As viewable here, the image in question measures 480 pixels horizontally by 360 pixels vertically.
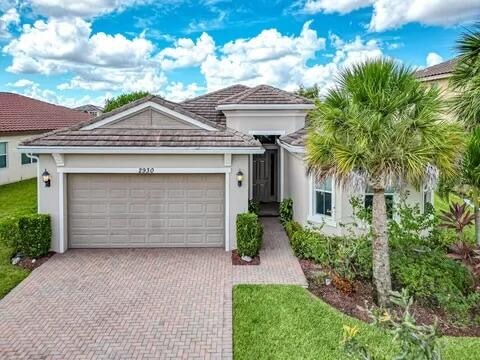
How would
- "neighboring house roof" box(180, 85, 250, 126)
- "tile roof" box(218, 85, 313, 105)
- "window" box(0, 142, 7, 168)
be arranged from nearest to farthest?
"tile roof" box(218, 85, 313, 105) → "neighboring house roof" box(180, 85, 250, 126) → "window" box(0, 142, 7, 168)

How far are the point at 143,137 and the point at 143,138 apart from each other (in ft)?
0.22

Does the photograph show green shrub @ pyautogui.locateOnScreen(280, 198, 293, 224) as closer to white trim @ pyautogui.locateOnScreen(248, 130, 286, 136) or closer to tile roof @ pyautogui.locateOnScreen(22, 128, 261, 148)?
white trim @ pyautogui.locateOnScreen(248, 130, 286, 136)

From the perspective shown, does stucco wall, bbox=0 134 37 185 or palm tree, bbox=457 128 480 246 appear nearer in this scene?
palm tree, bbox=457 128 480 246

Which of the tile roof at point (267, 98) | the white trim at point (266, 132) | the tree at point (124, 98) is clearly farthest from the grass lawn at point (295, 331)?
the tree at point (124, 98)

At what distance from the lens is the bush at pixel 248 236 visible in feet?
42.2

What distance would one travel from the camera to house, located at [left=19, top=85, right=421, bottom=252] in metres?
13.4

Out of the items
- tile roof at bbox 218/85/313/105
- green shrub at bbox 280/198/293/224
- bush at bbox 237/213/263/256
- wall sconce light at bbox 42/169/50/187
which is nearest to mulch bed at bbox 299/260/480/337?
bush at bbox 237/213/263/256

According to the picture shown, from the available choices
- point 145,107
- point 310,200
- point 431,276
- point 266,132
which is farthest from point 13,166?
point 431,276

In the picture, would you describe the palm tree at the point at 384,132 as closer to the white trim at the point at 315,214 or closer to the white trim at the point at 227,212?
the white trim at the point at 315,214

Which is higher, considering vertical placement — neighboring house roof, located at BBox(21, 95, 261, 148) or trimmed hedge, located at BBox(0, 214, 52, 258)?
neighboring house roof, located at BBox(21, 95, 261, 148)

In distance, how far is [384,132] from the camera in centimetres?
908

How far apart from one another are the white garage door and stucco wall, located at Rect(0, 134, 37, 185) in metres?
14.0

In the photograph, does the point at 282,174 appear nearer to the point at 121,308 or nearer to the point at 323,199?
the point at 323,199

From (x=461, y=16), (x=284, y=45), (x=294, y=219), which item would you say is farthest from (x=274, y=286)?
(x=284, y=45)
